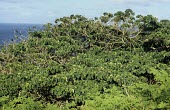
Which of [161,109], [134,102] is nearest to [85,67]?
[134,102]

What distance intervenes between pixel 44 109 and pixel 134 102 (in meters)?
4.07

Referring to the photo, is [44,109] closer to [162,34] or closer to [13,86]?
[13,86]

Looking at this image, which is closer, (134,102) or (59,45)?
(134,102)

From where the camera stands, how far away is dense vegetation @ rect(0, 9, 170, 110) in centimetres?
1375

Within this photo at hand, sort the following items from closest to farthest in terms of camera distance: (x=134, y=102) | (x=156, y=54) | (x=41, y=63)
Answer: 1. (x=134, y=102)
2. (x=41, y=63)
3. (x=156, y=54)

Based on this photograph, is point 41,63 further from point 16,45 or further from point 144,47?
point 144,47

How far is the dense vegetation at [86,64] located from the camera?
13.8 metres

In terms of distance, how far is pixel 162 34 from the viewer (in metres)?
23.2

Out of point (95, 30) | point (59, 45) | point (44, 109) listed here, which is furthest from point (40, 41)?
point (44, 109)

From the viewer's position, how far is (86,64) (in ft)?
64.2

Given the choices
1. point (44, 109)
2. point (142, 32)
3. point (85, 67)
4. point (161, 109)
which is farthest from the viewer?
point (142, 32)

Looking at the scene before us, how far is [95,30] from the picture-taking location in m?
25.0

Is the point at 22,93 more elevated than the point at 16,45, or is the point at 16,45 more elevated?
the point at 16,45

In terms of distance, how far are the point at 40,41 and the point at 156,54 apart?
6.82m
